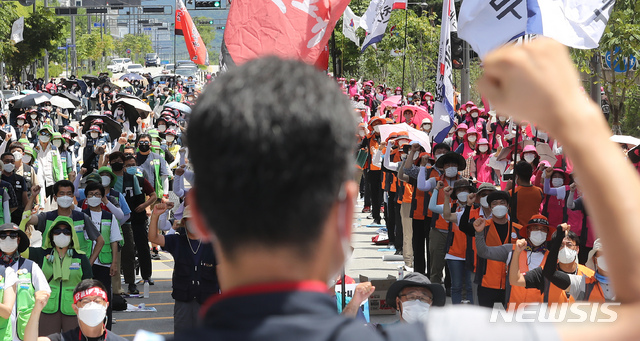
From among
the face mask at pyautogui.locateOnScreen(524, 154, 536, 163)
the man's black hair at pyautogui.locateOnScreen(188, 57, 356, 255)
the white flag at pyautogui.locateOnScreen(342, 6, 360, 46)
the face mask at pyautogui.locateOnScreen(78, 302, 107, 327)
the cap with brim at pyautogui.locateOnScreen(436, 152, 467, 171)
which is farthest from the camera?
the white flag at pyautogui.locateOnScreen(342, 6, 360, 46)

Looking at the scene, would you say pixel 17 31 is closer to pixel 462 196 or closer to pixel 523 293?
pixel 462 196

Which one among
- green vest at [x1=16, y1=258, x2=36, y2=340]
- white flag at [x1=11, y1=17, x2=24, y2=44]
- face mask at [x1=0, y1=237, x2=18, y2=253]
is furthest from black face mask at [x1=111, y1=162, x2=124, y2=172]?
white flag at [x1=11, y1=17, x2=24, y2=44]

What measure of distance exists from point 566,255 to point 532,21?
2505 mm

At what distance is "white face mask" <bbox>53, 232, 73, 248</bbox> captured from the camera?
884 cm

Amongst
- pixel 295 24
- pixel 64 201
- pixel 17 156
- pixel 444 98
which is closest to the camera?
pixel 295 24

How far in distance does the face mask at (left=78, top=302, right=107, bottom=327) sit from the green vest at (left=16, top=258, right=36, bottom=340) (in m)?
0.69

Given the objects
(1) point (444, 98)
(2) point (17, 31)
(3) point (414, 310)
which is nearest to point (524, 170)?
(1) point (444, 98)

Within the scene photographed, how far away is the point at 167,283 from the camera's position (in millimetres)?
13234

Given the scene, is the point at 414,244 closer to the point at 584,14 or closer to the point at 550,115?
the point at 584,14

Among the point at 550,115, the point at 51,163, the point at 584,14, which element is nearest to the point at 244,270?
the point at 550,115

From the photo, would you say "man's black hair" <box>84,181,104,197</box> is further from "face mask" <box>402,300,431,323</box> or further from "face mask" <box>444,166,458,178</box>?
"face mask" <box>402,300,431,323</box>

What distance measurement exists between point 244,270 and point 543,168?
35.5 ft

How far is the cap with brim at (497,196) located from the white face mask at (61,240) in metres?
4.40

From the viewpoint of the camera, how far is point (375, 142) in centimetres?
1675
